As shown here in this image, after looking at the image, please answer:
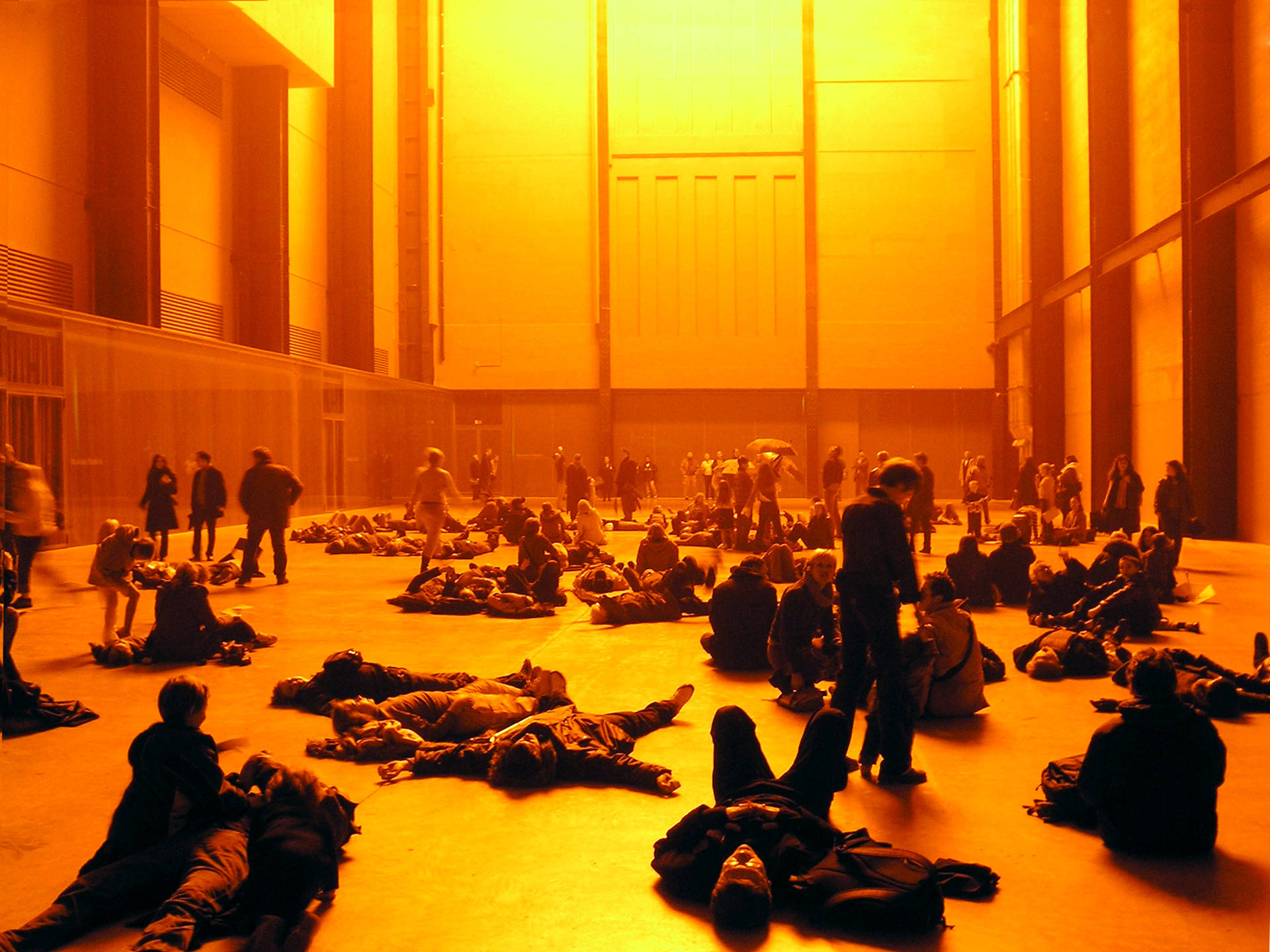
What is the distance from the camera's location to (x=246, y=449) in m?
25.8

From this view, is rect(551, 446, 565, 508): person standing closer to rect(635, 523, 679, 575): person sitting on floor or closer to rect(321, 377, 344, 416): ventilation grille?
rect(321, 377, 344, 416): ventilation grille

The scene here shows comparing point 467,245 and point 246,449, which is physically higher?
point 467,245

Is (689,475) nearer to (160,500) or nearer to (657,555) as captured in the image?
(160,500)

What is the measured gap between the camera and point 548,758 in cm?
641

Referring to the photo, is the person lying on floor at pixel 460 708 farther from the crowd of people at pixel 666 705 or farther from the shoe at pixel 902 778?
the shoe at pixel 902 778

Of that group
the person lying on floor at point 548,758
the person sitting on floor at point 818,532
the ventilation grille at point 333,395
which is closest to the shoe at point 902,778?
the person lying on floor at point 548,758

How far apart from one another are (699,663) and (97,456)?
14.0 m

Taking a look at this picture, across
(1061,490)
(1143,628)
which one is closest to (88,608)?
(1143,628)

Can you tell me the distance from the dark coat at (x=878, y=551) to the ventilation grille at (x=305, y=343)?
26.7 m

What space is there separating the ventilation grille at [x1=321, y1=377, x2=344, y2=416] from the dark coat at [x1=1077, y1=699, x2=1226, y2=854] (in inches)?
1087

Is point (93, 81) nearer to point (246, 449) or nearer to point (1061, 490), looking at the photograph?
point (246, 449)

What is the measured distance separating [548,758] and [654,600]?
21.7 ft

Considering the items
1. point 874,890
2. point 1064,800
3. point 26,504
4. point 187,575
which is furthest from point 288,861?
point 26,504

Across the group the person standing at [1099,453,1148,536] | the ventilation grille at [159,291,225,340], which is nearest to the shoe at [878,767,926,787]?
the person standing at [1099,453,1148,536]
